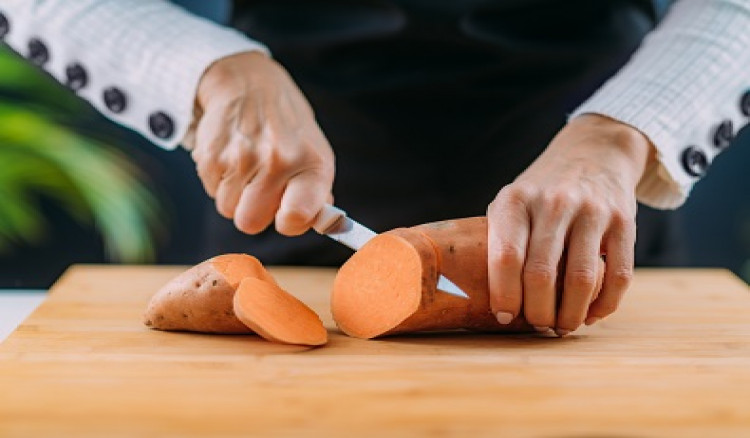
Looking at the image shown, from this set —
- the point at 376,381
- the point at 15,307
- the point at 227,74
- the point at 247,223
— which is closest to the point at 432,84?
the point at 227,74

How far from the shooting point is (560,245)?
4.91 feet

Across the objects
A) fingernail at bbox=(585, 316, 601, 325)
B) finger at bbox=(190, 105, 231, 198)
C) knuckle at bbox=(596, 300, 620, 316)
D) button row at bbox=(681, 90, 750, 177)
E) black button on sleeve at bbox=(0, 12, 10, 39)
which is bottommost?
fingernail at bbox=(585, 316, 601, 325)

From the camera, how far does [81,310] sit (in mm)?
1710

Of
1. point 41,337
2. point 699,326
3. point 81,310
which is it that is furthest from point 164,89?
point 699,326

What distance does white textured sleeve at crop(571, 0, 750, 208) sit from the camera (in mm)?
1758

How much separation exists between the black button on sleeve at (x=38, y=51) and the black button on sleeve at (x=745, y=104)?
3.78ft

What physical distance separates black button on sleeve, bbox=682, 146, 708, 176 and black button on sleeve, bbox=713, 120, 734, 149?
45mm

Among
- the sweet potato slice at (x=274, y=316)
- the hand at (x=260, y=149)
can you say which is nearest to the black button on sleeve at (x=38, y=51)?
the hand at (x=260, y=149)

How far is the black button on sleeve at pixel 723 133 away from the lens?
1854 mm

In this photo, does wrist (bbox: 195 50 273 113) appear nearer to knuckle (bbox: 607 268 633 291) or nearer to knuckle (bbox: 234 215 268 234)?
knuckle (bbox: 234 215 268 234)

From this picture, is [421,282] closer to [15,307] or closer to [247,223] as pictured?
[247,223]

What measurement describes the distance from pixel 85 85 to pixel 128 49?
0.11 meters

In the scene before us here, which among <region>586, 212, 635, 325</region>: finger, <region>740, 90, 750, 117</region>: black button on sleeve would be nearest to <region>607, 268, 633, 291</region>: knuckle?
<region>586, 212, 635, 325</region>: finger

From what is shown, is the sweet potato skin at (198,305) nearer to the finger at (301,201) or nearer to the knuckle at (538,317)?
the finger at (301,201)
